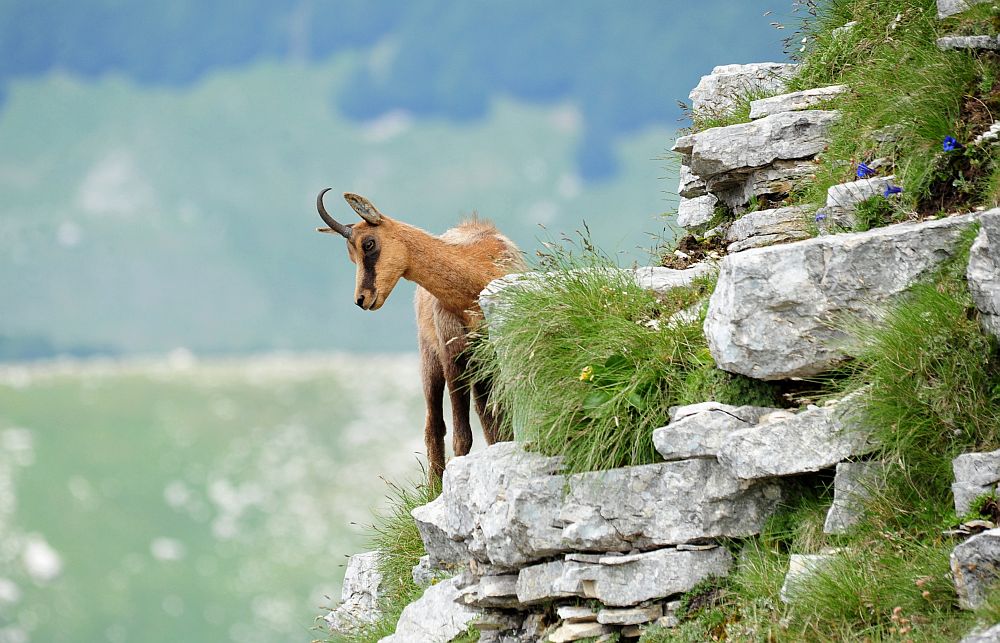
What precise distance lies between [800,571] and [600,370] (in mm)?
1763

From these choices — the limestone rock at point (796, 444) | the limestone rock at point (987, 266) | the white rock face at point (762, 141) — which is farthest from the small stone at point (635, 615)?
the white rock face at point (762, 141)

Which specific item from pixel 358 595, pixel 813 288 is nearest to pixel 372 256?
pixel 358 595

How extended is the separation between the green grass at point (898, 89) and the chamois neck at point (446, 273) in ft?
9.89

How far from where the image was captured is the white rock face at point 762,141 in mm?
8609

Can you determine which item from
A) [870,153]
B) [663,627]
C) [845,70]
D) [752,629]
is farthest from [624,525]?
[845,70]

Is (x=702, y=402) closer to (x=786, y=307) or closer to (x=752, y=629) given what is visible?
(x=786, y=307)

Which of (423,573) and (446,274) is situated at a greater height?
(446,274)

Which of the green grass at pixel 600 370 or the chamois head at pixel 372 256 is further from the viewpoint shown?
the chamois head at pixel 372 256

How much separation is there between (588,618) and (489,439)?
3.47 metres

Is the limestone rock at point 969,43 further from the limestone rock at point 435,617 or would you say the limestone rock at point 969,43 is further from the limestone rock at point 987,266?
the limestone rock at point 435,617

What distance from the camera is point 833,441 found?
612 centimetres

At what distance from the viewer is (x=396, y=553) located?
10.1 meters

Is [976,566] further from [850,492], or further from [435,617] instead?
[435,617]

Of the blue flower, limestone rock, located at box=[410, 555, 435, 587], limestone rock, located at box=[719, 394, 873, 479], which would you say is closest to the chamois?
limestone rock, located at box=[410, 555, 435, 587]
